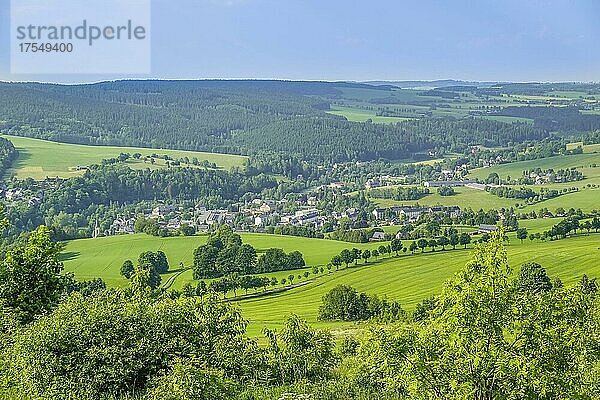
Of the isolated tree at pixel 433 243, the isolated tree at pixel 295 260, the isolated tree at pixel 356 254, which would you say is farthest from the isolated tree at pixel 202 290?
the isolated tree at pixel 433 243

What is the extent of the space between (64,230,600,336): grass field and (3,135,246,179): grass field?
4697 centimetres

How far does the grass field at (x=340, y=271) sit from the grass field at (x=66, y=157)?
154 feet

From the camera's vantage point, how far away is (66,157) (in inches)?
5138

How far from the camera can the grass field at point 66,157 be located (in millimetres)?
116812

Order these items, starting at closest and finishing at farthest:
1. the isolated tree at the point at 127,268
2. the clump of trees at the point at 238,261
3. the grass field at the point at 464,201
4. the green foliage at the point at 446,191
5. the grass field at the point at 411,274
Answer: the grass field at the point at 411,274 < the isolated tree at the point at 127,268 < the clump of trees at the point at 238,261 < the grass field at the point at 464,201 < the green foliage at the point at 446,191

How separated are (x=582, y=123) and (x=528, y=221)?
119 m

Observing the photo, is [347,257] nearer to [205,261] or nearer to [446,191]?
[205,261]

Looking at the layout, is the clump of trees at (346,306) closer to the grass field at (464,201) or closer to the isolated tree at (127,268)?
the isolated tree at (127,268)

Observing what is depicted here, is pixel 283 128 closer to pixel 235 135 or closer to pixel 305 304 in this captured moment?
pixel 235 135

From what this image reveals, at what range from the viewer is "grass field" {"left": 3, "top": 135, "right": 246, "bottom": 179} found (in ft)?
383

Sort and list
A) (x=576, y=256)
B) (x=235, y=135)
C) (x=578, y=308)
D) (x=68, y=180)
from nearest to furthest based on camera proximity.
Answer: (x=578, y=308) < (x=576, y=256) < (x=68, y=180) < (x=235, y=135)

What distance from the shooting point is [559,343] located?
9.54 m

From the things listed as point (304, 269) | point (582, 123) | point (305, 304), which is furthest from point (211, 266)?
point (582, 123)

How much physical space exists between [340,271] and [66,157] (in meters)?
87.5
